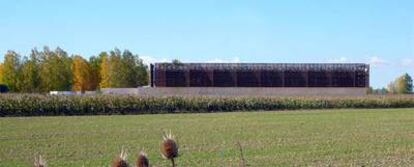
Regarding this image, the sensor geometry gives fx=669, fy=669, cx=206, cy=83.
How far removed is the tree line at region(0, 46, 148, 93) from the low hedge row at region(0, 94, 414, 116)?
46.2 m

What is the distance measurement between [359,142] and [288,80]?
83214 mm

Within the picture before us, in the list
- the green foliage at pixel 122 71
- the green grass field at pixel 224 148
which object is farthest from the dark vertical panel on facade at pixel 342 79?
the green grass field at pixel 224 148

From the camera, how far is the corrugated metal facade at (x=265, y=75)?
10188 cm

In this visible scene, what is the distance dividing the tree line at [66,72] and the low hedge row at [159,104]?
4624 cm

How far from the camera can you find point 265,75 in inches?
4102

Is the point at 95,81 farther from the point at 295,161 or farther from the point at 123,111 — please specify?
the point at 295,161

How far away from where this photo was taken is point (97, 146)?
20453mm

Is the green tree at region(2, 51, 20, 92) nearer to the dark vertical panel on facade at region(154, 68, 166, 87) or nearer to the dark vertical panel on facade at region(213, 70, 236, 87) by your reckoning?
the dark vertical panel on facade at region(154, 68, 166, 87)

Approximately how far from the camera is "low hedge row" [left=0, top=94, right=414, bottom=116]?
52062 mm

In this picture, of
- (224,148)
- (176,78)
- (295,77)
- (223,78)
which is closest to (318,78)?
(295,77)

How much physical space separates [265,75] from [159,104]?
153 ft

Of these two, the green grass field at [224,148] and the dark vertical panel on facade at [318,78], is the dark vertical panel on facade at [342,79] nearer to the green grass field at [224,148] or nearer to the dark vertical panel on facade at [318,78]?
the dark vertical panel on facade at [318,78]

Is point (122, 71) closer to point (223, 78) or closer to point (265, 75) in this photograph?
point (223, 78)

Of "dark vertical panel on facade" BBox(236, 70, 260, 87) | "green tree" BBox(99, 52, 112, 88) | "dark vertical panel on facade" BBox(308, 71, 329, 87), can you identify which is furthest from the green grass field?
"green tree" BBox(99, 52, 112, 88)
